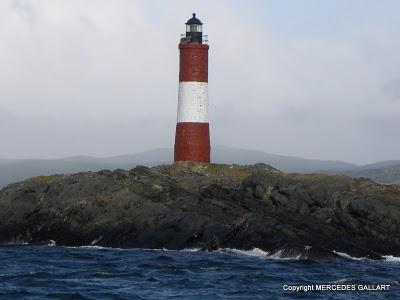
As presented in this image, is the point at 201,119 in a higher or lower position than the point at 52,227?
higher

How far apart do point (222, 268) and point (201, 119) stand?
856 inches

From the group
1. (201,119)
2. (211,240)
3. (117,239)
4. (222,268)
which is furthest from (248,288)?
(201,119)

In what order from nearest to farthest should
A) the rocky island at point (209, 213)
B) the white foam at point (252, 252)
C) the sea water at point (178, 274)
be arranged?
the sea water at point (178, 274) → the white foam at point (252, 252) → the rocky island at point (209, 213)

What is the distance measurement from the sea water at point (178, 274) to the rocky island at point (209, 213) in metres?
1.19

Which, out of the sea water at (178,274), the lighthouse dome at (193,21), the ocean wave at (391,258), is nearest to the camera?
the sea water at (178,274)

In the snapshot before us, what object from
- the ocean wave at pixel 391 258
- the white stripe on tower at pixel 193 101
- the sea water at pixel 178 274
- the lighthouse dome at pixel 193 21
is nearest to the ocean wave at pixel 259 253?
the sea water at pixel 178 274

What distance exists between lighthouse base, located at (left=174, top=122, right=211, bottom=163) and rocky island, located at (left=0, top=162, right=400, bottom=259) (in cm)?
508

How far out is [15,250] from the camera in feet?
149

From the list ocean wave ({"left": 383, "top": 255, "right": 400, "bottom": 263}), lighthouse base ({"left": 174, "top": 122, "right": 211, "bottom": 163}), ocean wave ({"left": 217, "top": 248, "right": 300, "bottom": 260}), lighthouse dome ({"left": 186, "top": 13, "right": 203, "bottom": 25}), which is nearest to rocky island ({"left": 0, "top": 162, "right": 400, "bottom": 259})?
ocean wave ({"left": 217, "top": 248, "right": 300, "bottom": 260})

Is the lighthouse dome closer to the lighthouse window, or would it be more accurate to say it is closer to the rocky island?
the lighthouse window

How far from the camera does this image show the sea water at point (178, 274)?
103 ft

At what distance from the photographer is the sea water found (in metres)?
31.4

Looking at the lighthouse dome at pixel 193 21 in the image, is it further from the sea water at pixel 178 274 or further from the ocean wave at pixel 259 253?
the ocean wave at pixel 259 253

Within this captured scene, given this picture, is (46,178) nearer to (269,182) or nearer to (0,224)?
(0,224)
